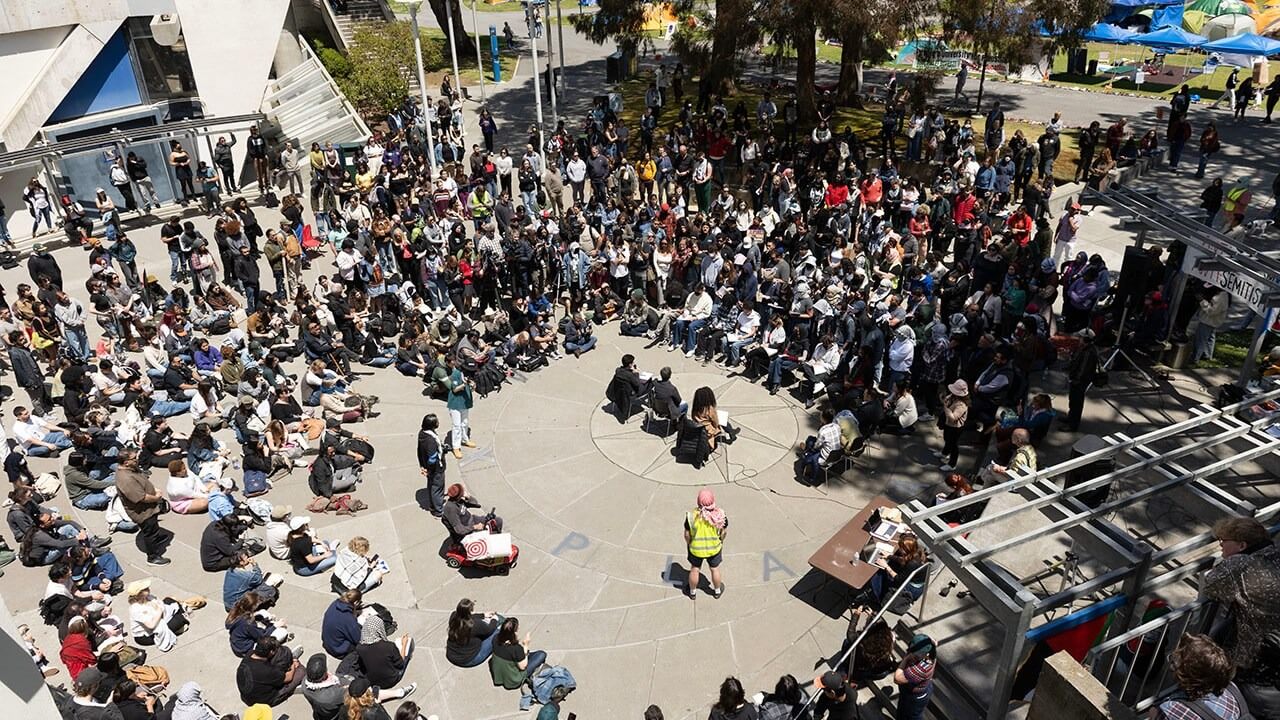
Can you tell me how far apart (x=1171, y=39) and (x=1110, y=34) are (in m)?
3.03

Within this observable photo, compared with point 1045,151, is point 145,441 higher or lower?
lower

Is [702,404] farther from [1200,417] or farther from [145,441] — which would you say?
[145,441]

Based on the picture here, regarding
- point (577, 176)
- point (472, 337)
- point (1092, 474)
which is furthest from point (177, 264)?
point (1092, 474)

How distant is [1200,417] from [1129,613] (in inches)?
92.8

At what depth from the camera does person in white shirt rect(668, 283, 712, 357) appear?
50.5ft

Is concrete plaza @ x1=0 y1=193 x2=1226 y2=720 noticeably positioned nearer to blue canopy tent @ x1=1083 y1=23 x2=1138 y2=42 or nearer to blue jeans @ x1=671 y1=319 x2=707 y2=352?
blue jeans @ x1=671 y1=319 x2=707 y2=352

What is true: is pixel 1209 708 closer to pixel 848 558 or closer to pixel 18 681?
pixel 848 558

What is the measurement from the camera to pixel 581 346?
623 inches

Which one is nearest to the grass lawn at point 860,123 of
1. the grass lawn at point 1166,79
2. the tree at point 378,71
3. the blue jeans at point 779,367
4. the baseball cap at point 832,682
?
the grass lawn at point 1166,79

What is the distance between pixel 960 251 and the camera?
1639cm

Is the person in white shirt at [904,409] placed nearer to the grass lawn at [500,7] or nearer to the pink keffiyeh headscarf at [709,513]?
the pink keffiyeh headscarf at [709,513]

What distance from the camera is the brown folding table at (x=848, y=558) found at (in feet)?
30.6

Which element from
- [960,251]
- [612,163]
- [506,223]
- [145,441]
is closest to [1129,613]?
[960,251]

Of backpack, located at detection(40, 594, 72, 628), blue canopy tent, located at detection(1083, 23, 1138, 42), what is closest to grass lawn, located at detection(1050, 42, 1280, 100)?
blue canopy tent, located at detection(1083, 23, 1138, 42)
